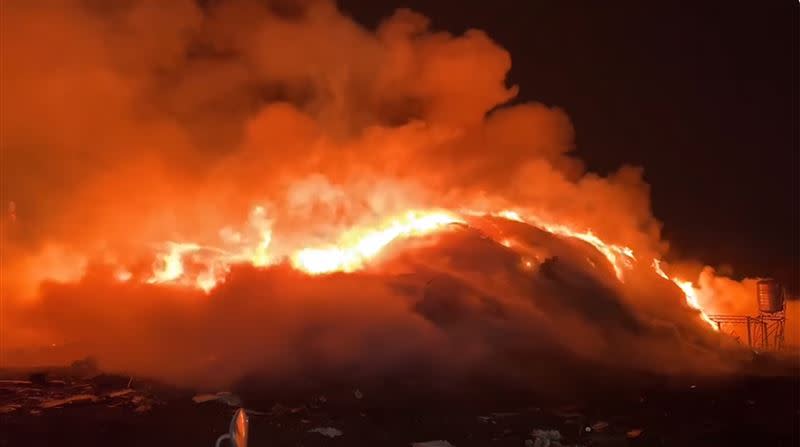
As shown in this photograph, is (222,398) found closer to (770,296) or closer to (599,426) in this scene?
(599,426)

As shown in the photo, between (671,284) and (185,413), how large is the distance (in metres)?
18.6

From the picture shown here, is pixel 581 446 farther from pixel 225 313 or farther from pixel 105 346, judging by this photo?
pixel 105 346

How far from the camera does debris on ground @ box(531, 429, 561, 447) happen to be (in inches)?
559

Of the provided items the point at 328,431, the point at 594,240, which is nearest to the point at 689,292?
the point at 594,240

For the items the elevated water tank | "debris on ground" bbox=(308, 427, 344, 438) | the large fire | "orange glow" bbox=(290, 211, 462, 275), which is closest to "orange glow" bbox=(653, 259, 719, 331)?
the elevated water tank

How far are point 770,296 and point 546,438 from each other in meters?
19.5

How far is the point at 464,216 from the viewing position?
77.4ft

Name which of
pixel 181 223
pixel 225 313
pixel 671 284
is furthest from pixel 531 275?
pixel 181 223

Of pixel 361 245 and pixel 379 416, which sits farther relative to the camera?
pixel 361 245

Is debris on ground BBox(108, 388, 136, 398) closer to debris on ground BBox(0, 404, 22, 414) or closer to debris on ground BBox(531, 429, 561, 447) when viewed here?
debris on ground BBox(0, 404, 22, 414)

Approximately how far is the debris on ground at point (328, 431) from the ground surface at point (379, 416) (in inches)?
5.2

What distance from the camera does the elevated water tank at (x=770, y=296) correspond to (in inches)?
1154

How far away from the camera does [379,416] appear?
16359 mm

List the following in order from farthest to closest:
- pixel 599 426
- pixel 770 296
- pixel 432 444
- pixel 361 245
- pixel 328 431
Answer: pixel 770 296, pixel 361 245, pixel 599 426, pixel 328 431, pixel 432 444
